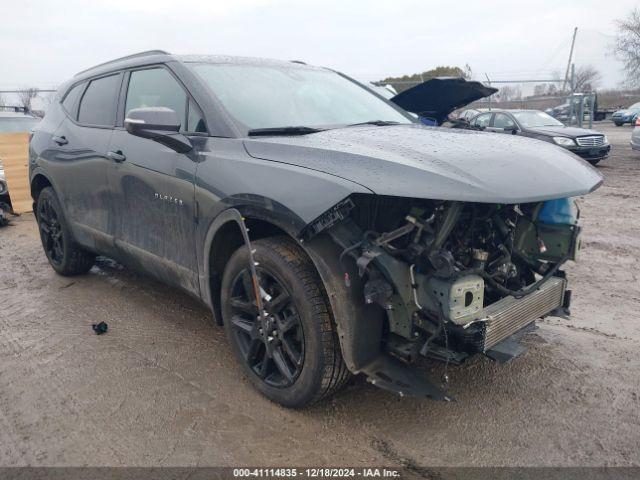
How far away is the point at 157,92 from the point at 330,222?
1863 mm

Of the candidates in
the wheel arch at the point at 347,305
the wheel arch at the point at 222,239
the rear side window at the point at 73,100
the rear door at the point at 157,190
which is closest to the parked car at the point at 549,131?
the rear side window at the point at 73,100

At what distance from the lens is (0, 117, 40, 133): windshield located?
31.9ft

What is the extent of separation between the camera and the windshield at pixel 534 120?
12.7 meters

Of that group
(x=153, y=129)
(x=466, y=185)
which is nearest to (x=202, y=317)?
(x=153, y=129)

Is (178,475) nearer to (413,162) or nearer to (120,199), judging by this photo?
(413,162)

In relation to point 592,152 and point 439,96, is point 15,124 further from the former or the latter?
point 592,152

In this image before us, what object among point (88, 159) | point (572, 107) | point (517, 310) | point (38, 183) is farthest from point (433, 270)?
point (572, 107)

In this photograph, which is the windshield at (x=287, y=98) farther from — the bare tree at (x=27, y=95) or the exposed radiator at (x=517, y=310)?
the bare tree at (x=27, y=95)

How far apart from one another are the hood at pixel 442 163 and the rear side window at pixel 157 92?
0.73 meters

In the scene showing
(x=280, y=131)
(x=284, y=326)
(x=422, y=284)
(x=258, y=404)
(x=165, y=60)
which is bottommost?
(x=258, y=404)

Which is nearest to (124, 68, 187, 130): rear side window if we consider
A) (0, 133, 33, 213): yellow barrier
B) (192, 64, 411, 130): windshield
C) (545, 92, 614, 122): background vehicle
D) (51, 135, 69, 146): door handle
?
(192, 64, 411, 130): windshield

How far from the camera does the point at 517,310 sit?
102 inches

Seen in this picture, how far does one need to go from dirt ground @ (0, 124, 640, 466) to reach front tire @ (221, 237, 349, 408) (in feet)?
0.55

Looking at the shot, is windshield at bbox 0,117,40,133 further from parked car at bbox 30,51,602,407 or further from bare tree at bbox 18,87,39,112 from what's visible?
bare tree at bbox 18,87,39,112
